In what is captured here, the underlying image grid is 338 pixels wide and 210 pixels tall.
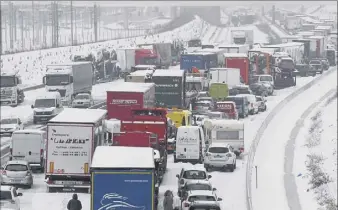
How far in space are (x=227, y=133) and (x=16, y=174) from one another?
38.0ft

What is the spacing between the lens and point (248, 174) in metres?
30.8

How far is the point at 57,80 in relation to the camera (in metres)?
52.7

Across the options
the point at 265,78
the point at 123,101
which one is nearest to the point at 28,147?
the point at 123,101

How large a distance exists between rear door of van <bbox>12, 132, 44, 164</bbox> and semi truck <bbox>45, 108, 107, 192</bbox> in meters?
5.20

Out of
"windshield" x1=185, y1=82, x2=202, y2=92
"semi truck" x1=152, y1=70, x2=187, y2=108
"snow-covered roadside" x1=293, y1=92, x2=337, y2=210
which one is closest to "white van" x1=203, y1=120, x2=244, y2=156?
"snow-covered roadside" x1=293, y1=92, x2=337, y2=210

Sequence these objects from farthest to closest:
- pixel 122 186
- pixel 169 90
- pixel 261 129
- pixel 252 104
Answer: pixel 252 104, pixel 261 129, pixel 169 90, pixel 122 186

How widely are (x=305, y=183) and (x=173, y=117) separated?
8483mm

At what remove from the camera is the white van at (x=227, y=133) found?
36.3 meters

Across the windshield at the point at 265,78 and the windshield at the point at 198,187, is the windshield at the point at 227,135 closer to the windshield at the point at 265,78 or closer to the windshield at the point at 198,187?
the windshield at the point at 198,187

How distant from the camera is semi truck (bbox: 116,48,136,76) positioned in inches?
2835

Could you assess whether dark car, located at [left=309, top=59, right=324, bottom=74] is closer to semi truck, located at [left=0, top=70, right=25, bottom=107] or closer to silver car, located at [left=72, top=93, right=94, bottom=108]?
silver car, located at [left=72, top=93, right=94, bottom=108]

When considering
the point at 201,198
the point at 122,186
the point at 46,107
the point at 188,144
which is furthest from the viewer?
the point at 46,107

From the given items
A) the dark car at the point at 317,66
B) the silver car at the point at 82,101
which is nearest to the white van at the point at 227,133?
the silver car at the point at 82,101

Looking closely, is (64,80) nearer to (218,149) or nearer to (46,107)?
(46,107)
